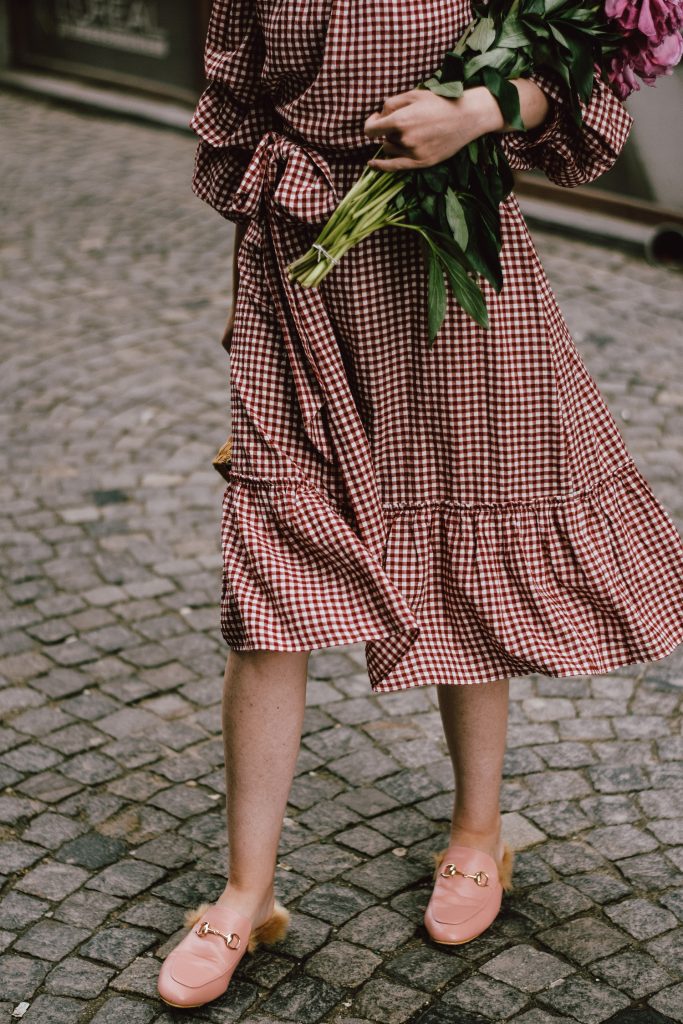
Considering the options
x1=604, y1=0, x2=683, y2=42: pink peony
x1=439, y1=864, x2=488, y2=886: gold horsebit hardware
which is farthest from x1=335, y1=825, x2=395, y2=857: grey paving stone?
x1=604, y1=0, x2=683, y2=42: pink peony

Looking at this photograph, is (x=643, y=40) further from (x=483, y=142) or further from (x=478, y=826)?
(x=478, y=826)

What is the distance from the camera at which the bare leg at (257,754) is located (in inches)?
92.2

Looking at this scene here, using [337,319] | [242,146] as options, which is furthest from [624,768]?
[242,146]

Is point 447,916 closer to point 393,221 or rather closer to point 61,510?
point 393,221

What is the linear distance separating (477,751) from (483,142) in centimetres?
109

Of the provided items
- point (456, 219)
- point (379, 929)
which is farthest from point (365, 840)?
point (456, 219)

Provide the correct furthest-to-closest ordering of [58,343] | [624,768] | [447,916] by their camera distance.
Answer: [58,343] < [624,768] < [447,916]

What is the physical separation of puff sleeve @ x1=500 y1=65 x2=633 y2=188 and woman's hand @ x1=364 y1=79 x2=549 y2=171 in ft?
0.43

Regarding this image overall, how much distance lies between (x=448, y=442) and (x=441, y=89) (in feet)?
1.88

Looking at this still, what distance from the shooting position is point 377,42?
2.11 m

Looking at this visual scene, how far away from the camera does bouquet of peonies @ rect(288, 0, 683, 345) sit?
213cm

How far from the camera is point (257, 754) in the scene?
93.3 inches

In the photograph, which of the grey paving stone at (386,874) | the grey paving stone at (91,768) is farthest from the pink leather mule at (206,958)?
the grey paving stone at (91,768)

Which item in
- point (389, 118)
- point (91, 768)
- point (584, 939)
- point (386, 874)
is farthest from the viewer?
point (91, 768)
